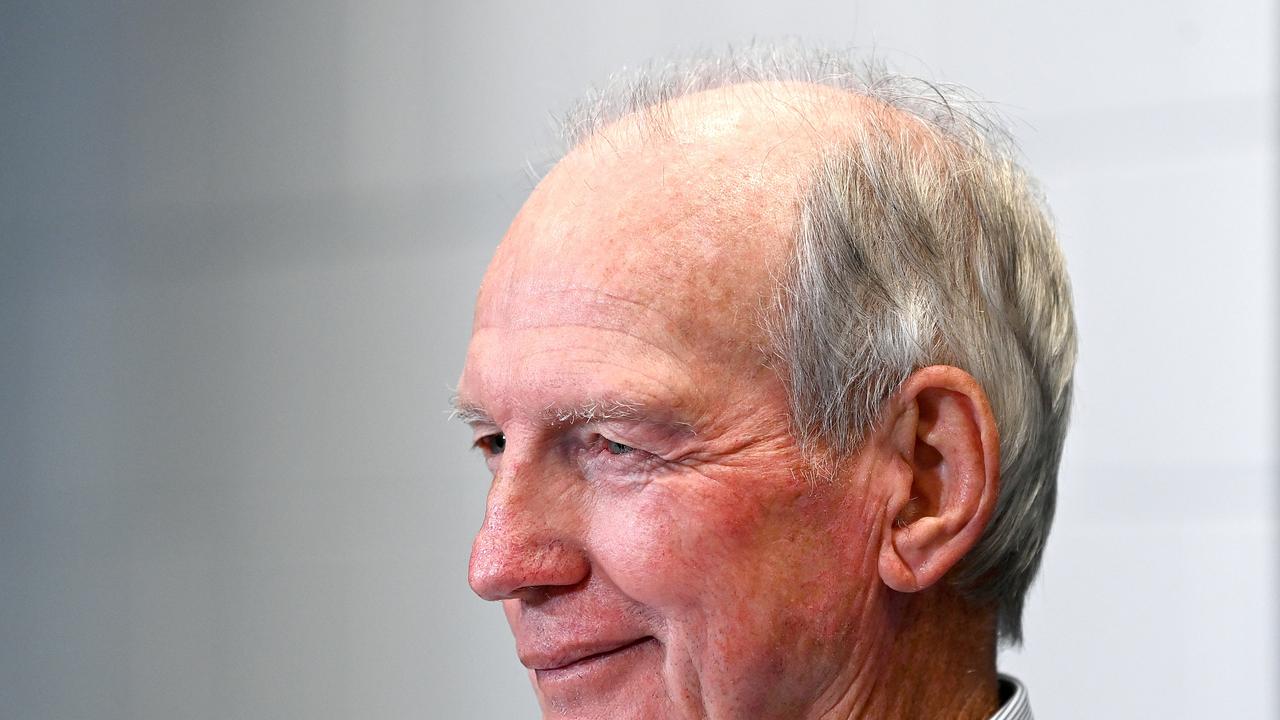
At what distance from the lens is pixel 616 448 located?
4.09ft

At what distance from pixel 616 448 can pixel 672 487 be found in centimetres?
7

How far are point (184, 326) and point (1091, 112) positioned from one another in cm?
225

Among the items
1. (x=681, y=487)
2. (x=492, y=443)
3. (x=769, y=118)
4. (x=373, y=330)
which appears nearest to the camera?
(x=681, y=487)

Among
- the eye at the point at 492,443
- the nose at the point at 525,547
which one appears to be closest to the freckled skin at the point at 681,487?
the nose at the point at 525,547

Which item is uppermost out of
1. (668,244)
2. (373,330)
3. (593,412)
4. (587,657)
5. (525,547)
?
(373,330)

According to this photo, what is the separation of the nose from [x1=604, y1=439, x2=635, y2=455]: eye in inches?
2.9

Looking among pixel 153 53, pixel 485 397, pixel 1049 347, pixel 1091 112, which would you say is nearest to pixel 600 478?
pixel 485 397

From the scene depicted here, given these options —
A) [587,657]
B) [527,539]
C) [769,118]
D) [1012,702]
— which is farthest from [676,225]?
[1012,702]

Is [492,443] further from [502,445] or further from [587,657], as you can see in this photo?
[587,657]

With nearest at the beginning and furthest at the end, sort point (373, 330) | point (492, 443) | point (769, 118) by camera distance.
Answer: point (769, 118), point (492, 443), point (373, 330)

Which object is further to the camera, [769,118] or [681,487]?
[769,118]

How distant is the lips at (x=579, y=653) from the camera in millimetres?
1247

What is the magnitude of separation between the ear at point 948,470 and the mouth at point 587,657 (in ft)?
0.86

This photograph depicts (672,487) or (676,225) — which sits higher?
(676,225)
